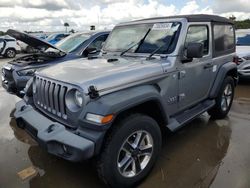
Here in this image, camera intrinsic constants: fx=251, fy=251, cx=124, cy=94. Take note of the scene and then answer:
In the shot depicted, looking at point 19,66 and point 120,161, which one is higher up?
point 19,66

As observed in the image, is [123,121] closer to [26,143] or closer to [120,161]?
[120,161]

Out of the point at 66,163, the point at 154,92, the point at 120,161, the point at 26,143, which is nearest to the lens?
the point at 120,161

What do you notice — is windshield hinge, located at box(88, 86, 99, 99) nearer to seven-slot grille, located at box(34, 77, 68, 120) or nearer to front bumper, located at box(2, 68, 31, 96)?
seven-slot grille, located at box(34, 77, 68, 120)

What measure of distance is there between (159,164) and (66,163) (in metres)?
1.30

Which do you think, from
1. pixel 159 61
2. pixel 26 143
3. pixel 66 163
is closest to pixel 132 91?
pixel 159 61

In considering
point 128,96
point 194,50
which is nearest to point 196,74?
point 194,50

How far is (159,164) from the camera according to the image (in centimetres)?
346

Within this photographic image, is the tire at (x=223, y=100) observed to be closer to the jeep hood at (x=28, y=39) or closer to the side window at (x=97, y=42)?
the side window at (x=97, y=42)

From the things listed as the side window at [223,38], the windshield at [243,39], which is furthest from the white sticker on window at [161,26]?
the windshield at [243,39]

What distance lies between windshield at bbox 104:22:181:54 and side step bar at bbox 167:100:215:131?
38.4 inches

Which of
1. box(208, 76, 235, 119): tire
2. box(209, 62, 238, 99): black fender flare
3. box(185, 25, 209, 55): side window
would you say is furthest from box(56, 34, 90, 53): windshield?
box(208, 76, 235, 119): tire

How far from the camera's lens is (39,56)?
5.91 metres

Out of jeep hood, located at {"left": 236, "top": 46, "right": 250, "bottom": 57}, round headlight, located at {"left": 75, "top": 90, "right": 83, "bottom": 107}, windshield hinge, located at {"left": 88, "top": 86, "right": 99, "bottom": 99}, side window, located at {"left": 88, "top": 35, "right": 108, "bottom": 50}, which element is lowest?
jeep hood, located at {"left": 236, "top": 46, "right": 250, "bottom": 57}

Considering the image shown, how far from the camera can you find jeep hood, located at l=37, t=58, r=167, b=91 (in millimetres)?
2704
